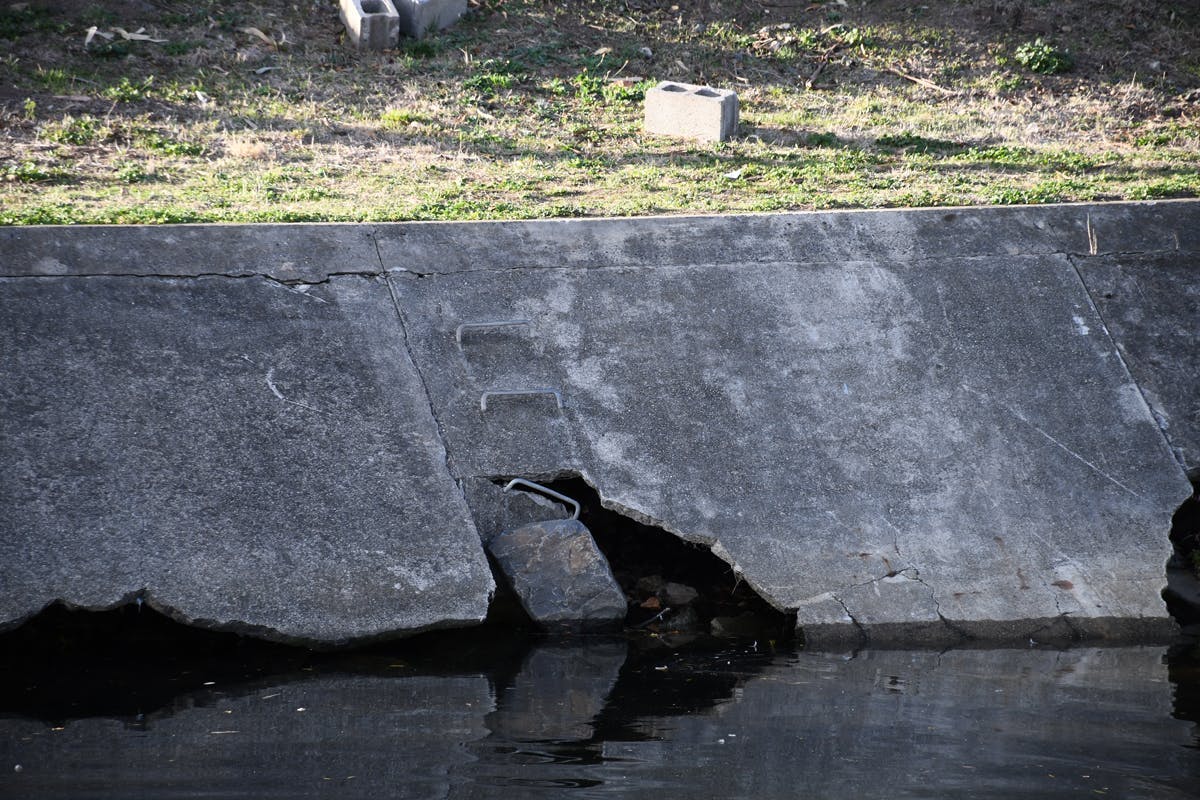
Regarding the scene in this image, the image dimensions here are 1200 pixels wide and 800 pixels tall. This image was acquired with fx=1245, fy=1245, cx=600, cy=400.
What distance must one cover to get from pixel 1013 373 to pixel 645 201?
2.83m

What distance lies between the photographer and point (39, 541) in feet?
18.1

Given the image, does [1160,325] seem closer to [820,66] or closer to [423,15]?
[820,66]

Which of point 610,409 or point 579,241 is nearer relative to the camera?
point 610,409

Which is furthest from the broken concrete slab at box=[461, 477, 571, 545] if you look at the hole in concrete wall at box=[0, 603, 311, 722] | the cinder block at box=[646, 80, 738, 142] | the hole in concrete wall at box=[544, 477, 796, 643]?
the cinder block at box=[646, 80, 738, 142]

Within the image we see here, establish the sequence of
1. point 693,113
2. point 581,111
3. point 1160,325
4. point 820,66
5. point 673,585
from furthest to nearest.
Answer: point 820,66
point 581,111
point 693,113
point 1160,325
point 673,585

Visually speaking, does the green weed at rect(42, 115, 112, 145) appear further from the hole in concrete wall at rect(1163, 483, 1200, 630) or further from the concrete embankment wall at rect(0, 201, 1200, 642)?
the hole in concrete wall at rect(1163, 483, 1200, 630)

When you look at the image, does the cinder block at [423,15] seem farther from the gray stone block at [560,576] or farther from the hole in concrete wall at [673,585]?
the gray stone block at [560,576]

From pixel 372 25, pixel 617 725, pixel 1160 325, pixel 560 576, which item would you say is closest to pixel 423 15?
pixel 372 25

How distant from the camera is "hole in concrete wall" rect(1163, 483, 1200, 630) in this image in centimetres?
653

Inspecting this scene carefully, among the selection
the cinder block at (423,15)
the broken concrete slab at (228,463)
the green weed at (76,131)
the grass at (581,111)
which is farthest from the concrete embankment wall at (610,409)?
the cinder block at (423,15)

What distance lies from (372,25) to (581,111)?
2410mm

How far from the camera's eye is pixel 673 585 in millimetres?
6508

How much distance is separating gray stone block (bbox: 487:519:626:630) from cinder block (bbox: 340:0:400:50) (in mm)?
7449

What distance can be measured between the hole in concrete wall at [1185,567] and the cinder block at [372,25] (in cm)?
848
